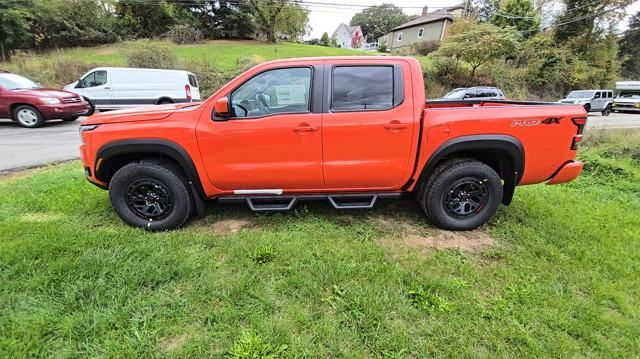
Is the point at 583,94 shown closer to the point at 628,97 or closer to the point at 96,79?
the point at 628,97

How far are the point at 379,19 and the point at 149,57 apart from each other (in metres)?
73.8

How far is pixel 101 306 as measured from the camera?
2312 mm

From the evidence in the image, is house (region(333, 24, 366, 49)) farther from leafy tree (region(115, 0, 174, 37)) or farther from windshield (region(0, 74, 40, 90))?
windshield (region(0, 74, 40, 90))

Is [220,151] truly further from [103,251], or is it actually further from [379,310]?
[379,310]

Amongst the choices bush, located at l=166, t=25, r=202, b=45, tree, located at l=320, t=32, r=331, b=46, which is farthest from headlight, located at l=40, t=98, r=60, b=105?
tree, located at l=320, t=32, r=331, b=46

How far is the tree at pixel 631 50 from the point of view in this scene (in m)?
36.9

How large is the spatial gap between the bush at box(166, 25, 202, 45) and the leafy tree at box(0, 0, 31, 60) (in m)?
11.0

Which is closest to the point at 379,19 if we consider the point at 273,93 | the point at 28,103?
the point at 28,103

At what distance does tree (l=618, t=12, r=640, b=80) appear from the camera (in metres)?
36.9

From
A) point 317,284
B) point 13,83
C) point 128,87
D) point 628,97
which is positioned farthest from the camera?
point 628,97

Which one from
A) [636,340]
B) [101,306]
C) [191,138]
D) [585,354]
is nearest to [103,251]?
[101,306]

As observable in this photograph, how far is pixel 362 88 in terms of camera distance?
3256mm

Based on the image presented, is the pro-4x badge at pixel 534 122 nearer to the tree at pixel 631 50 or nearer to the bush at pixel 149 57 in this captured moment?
the bush at pixel 149 57

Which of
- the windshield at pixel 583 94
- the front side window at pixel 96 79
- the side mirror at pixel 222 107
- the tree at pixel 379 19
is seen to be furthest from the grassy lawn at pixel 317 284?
the tree at pixel 379 19
